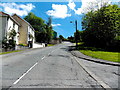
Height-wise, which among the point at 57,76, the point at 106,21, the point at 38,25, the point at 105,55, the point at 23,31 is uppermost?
the point at 38,25

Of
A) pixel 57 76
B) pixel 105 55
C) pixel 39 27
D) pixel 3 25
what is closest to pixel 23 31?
pixel 3 25

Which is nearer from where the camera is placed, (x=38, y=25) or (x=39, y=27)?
(x=39, y=27)

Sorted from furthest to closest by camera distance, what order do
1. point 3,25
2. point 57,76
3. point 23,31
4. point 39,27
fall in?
point 39,27 → point 23,31 → point 3,25 → point 57,76

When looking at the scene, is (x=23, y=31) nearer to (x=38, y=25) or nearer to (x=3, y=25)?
(x=3, y=25)

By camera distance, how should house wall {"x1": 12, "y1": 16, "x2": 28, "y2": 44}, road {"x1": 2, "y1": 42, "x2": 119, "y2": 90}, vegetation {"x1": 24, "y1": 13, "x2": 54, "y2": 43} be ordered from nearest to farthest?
road {"x1": 2, "y1": 42, "x2": 119, "y2": 90}, house wall {"x1": 12, "y1": 16, "x2": 28, "y2": 44}, vegetation {"x1": 24, "y1": 13, "x2": 54, "y2": 43}

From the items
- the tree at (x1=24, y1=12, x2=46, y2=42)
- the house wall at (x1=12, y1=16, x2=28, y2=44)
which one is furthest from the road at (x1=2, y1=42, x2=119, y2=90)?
the tree at (x1=24, y1=12, x2=46, y2=42)

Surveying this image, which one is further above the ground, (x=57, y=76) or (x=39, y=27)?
(x=39, y=27)

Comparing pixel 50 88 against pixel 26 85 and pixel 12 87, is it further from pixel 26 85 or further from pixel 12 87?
pixel 12 87

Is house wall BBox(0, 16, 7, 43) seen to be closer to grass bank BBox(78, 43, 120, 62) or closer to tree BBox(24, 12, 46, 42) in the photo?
grass bank BBox(78, 43, 120, 62)

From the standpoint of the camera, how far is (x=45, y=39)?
214ft

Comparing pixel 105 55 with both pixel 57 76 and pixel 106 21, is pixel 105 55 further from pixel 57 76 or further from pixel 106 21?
pixel 106 21

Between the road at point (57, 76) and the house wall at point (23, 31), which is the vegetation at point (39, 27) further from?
the road at point (57, 76)

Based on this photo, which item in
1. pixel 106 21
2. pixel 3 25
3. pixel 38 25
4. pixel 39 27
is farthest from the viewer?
pixel 38 25

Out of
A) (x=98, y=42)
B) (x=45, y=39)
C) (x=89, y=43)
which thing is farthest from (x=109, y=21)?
(x=45, y=39)
